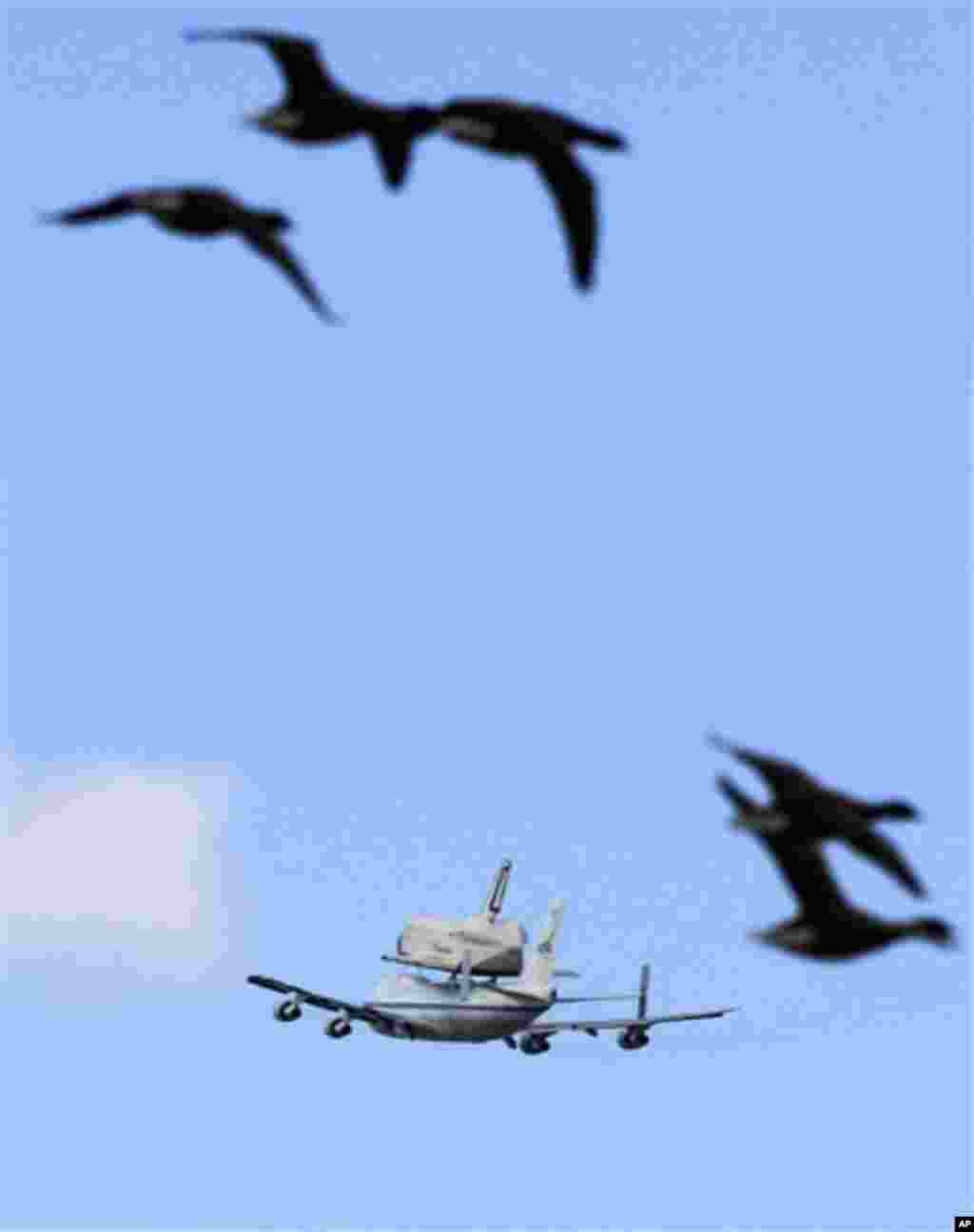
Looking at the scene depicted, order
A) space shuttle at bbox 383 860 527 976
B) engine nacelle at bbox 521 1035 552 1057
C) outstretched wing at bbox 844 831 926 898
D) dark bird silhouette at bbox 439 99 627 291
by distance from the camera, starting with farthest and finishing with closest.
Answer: engine nacelle at bbox 521 1035 552 1057
space shuttle at bbox 383 860 527 976
dark bird silhouette at bbox 439 99 627 291
outstretched wing at bbox 844 831 926 898

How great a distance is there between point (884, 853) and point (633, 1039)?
109 m

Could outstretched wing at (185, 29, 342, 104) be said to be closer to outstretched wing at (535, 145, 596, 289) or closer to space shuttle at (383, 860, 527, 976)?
outstretched wing at (535, 145, 596, 289)

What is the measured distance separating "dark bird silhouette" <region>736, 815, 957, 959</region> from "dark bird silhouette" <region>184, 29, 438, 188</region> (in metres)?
11.0

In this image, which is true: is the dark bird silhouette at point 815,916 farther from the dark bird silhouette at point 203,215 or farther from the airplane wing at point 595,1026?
the airplane wing at point 595,1026

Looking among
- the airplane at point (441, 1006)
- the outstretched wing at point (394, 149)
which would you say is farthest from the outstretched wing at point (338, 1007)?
the outstretched wing at point (394, 149)

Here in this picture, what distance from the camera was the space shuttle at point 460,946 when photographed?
144 meters

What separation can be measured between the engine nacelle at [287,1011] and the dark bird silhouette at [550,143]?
98.5m

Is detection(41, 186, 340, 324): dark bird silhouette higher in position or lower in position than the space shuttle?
higher

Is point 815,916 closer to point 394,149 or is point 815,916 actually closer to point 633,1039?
point 394,149

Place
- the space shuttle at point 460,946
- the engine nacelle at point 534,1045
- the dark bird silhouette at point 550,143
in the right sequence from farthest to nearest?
the engine nacelle at point 534,1045 < the space shuttle at point 460,946 < the dark bird silhouette at point 550,143

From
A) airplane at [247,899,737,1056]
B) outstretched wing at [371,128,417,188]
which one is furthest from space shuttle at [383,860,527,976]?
outstretched wing at [371,128,417,188]

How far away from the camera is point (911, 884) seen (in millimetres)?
42969

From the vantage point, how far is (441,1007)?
145m

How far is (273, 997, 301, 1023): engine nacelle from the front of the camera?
480 ft
